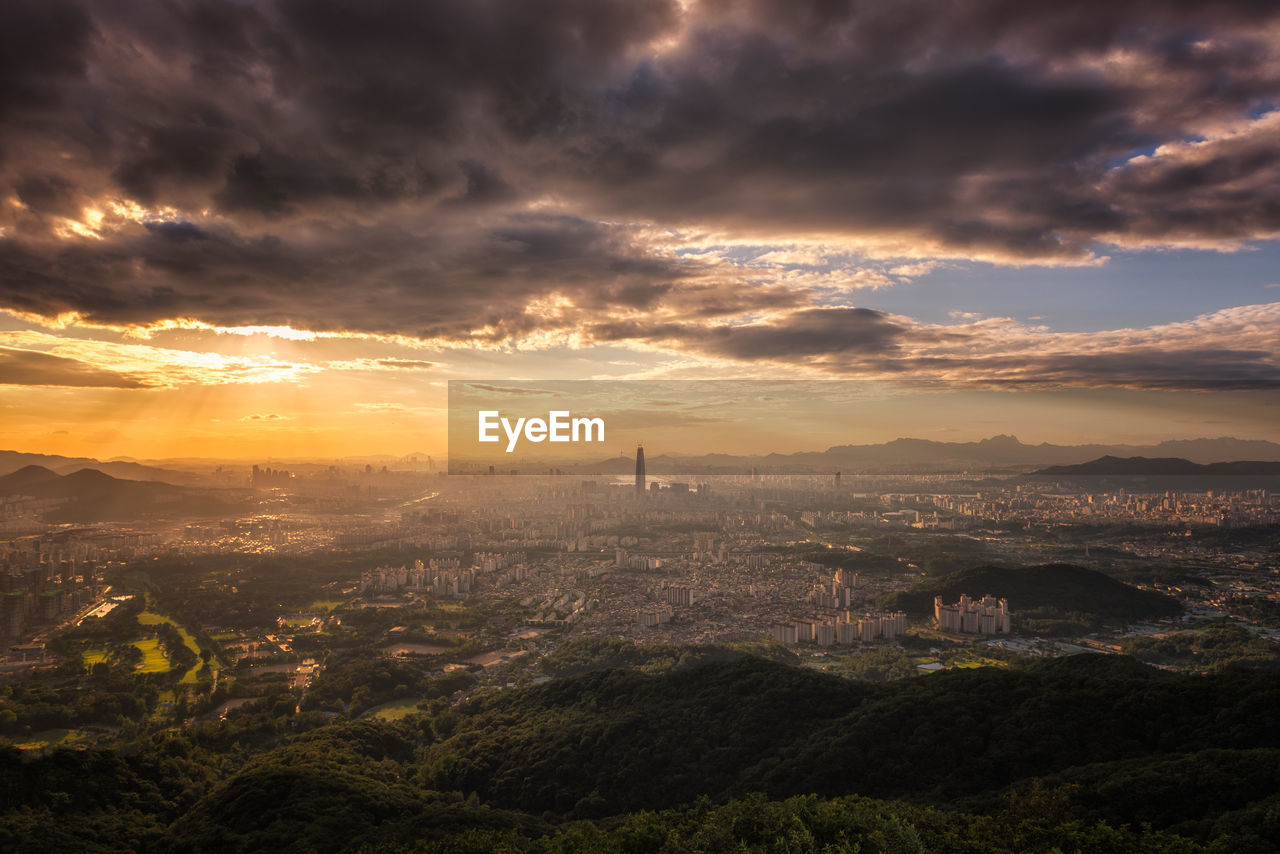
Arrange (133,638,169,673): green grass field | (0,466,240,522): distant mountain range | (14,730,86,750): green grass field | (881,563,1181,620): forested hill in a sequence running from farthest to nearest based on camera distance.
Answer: (0,466,240,522): distant mountain range < (881,563,1181,620): forested hill < (133,638,169,673): green grass field < (14,730,86,750): green grass field

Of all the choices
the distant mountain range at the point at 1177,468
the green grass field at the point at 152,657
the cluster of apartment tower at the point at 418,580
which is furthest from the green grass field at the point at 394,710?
the distant mountain range at the point at 1177,468

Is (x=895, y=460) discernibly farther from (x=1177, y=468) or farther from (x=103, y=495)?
(x=103, y=495)

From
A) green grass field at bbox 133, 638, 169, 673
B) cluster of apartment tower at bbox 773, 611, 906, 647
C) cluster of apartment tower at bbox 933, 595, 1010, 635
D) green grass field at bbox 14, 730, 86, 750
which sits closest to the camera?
green grass field at bbox 14, 730, 86, 750

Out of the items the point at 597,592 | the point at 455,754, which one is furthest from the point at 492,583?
the point at 455,754

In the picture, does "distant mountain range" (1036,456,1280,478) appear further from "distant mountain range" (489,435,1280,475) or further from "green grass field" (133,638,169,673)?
"green grass field" (133,638,169,673)

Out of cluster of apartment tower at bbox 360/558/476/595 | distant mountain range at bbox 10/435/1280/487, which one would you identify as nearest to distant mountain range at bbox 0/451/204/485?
distant mountain range at bbox 10/435/1280/487

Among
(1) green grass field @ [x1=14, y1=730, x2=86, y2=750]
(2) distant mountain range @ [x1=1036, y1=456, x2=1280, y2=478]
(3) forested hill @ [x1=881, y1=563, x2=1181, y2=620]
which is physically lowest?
(1) green grass field @ [x1=14, y1=730, x2=86, y2=750]
